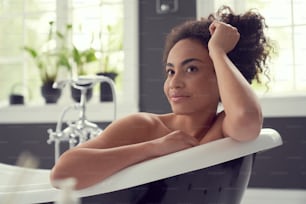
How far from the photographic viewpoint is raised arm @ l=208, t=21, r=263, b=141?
750 millimetres

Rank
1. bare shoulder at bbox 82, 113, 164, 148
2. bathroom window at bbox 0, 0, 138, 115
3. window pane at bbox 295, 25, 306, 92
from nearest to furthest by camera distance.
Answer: bare shoulder at bbox 82, 113, 164, 148, window pane at bbox 295, 25, 306, 92, bathroom window at bbox 0, 0, 138, 115

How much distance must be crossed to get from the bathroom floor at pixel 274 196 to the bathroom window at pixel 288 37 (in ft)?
1.11

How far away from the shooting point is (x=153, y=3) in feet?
5.68

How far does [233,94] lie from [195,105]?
0.12 metres

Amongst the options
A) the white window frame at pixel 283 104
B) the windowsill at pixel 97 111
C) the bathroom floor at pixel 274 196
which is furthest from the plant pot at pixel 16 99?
the bathroom floor at pixel 274 196

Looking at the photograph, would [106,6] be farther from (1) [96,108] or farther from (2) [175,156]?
(2) [175,156]

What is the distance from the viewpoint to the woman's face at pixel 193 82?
86 centimetres

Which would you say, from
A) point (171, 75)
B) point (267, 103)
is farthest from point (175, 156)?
point (267, 103)

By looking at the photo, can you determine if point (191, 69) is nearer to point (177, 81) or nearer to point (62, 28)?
point (177, 81)

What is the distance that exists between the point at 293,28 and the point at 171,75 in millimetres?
747

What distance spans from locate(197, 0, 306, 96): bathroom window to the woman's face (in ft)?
2.08

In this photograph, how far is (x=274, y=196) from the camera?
1.52m

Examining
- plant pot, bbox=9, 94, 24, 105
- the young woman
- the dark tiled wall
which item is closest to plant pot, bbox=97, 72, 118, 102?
the dark tiled wall

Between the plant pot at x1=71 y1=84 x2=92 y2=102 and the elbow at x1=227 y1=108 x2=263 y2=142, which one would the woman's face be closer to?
the elbow at x1=227 y1=108 x2=263 y2=142
